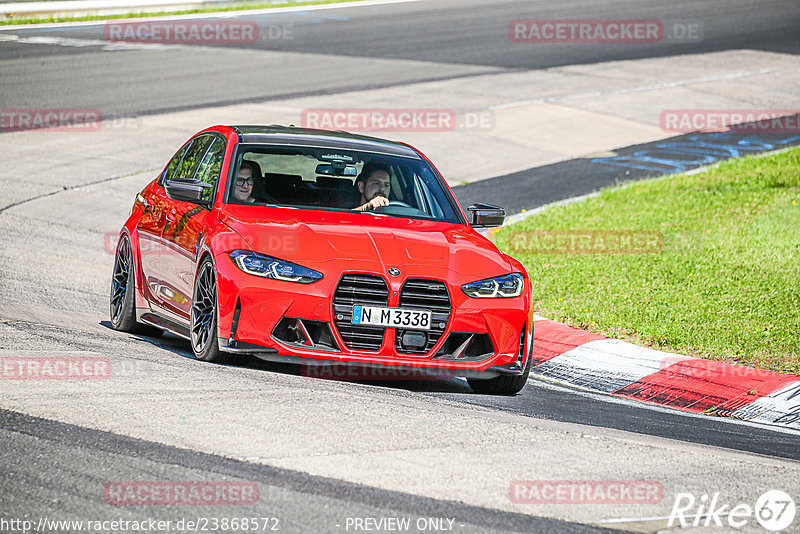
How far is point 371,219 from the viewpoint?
26.5 ft

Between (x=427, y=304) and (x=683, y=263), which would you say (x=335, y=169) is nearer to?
(x=427, y=304)

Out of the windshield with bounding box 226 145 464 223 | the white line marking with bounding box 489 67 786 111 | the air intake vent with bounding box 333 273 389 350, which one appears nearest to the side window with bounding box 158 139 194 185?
the windshield with bounding box 226 145 464 223

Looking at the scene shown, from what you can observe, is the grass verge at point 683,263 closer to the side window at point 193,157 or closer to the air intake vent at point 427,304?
the air intake vent at point 427,304

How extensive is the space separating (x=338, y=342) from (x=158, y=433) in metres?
1.79

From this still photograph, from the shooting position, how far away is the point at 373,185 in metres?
8.62

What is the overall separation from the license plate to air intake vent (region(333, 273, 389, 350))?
3cm

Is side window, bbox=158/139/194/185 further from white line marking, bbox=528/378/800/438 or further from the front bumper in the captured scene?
white line marking, bbox=528/378/800/438

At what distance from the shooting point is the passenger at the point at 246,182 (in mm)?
Result: 8266

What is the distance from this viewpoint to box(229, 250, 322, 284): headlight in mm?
7160

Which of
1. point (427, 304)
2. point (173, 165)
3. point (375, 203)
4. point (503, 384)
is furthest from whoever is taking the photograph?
point (173, 165)

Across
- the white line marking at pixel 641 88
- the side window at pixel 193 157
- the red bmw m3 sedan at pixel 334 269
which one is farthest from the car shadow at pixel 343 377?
the white line marking at pixel 641 88

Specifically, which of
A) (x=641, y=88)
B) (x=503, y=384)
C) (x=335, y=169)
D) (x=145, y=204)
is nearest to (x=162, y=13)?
(x=641, y=88)

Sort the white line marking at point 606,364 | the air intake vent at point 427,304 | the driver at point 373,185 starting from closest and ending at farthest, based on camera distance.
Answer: the air intake vent at point 427,304 < the driver at point 373,185 < the white line marking at point 606,364

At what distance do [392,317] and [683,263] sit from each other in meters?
5.82
